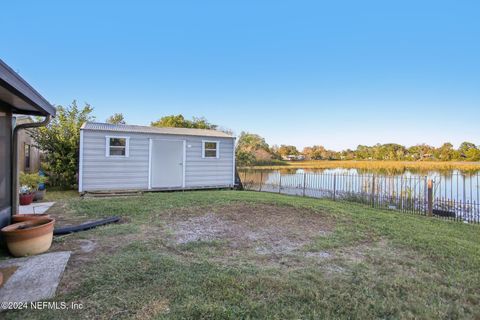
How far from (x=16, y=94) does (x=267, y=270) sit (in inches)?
131

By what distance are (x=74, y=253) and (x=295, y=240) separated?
3.01 meters

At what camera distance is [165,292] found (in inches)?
83.7

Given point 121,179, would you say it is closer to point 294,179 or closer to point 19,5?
point 19,5

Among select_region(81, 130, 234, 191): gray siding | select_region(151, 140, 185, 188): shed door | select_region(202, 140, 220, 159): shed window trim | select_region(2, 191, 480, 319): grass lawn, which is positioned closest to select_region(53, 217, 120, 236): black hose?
select_region(2, 191, 480, 319): grass lawn

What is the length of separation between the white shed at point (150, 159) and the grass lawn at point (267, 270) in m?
3.81

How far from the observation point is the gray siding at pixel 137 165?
8352 millimetres

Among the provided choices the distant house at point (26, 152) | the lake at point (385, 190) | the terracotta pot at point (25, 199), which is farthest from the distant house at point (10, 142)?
the lake at point (385, 190)

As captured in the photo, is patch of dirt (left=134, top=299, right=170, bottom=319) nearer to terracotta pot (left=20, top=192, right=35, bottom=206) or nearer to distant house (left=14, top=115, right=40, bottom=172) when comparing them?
terracotta pot (left=20, top=192, right=35, bottom=206)

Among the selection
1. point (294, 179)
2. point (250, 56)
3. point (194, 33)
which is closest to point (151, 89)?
point (194, 33)

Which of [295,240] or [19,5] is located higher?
[19,5]

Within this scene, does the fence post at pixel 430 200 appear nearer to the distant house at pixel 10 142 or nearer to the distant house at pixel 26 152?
the distant house at pixel 10 142

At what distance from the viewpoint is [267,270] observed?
8.74 ft

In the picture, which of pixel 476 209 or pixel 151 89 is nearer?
pixel 476 209

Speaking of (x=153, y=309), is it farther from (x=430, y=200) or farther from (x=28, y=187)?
(x=28, y=187)
